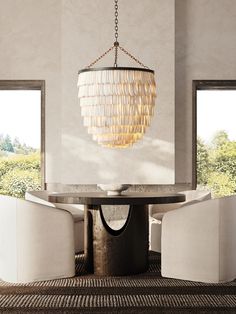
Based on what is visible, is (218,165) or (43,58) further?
(218,165)

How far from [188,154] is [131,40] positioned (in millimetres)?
1536

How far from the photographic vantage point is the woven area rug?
4.36 metres

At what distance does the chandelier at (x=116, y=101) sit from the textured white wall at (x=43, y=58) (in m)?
2.32

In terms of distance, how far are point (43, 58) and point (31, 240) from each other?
336cm

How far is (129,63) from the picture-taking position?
7777mm

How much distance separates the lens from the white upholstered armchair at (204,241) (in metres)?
5.15

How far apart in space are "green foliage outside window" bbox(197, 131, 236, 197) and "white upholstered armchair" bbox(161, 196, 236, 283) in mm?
2857

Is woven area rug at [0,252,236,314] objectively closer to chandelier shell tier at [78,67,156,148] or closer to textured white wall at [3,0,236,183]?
chandelier shell tier at [78,67,156,148]

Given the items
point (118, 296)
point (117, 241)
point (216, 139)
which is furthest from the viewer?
point (216, 139)

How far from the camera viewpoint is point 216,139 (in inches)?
320

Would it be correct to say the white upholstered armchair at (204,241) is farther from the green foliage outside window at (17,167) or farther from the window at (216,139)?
the green foliage outside window at (17,167)

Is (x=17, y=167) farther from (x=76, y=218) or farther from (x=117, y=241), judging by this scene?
(x=117, y=241)

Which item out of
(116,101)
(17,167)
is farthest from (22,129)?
(116,101)

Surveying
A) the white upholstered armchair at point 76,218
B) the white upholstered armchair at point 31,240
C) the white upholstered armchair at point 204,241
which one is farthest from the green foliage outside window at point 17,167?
the white upholstered armchair at point 204,241
